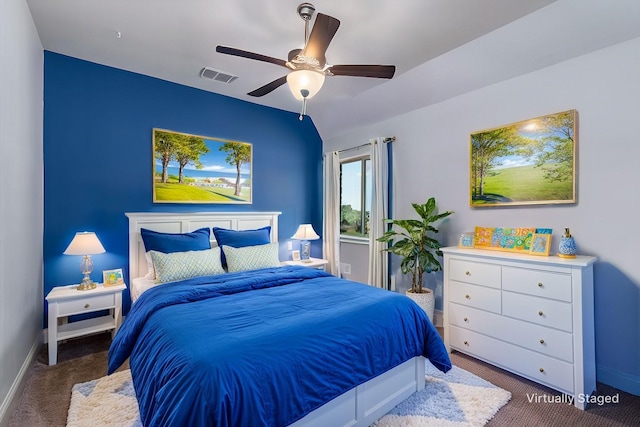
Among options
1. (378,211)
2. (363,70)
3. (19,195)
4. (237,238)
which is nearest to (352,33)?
(363,70)

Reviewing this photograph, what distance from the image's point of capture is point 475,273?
2670mm

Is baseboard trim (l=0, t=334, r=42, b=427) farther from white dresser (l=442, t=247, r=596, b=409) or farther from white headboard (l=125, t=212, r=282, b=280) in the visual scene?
white dresser (l=442, t=247, r=596, b=409)

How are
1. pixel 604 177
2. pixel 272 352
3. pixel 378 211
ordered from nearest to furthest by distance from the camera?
pixel 272 352 < pixel 604 177 < pixel 378 211

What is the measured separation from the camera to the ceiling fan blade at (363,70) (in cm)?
216

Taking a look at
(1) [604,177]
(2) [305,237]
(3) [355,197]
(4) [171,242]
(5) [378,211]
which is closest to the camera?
(1) [604,177]

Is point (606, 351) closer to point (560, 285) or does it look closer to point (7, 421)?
point (560, 285)

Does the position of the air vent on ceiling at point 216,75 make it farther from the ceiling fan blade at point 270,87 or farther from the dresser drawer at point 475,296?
the dresser drawer at point 475,296

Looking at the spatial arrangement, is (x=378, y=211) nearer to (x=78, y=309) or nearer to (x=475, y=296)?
(x=475, y=296)

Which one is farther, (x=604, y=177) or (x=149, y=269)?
(x=149, y=269)

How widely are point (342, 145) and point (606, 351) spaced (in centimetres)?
368

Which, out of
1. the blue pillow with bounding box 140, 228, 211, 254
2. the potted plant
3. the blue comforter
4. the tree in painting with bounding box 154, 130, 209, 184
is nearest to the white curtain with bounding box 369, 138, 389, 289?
the potted plant

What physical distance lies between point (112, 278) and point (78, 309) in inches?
14.4

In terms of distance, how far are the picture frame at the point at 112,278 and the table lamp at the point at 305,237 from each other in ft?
7.04

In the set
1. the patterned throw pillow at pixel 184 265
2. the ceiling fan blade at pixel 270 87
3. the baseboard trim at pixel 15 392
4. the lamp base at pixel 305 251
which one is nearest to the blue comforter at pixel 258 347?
the patterned throw pillow at pixel 184 265
